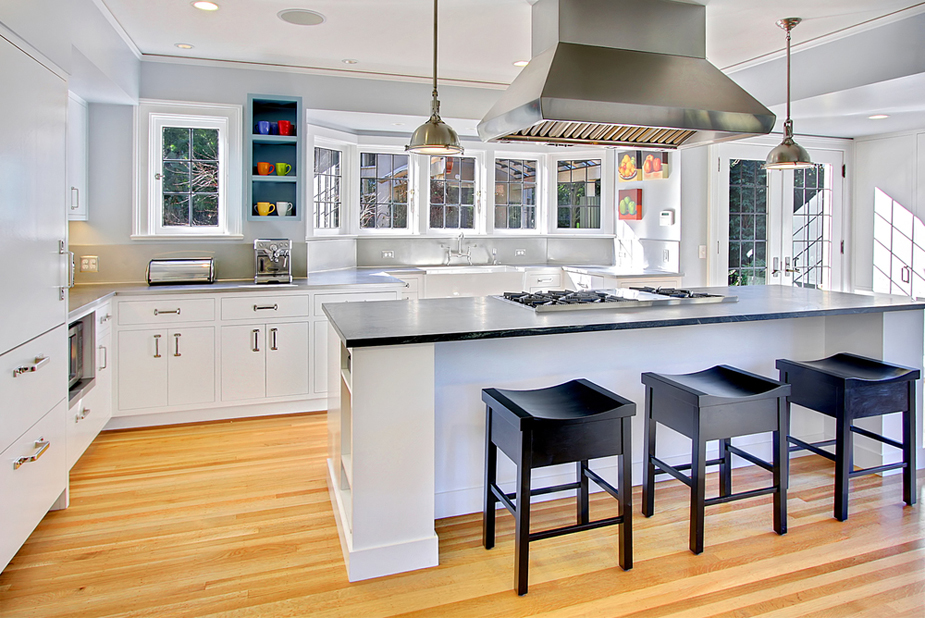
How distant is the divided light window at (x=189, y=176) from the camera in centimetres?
448

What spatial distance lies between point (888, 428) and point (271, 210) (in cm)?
407

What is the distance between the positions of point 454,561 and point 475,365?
2.51ft

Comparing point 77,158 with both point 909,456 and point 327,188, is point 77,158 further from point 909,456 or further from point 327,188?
point 909,456

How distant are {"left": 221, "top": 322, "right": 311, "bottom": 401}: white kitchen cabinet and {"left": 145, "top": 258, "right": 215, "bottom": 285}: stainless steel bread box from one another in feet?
1.60

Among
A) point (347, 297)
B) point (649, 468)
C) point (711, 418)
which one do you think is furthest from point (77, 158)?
point (711, 418)

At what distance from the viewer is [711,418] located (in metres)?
2.31

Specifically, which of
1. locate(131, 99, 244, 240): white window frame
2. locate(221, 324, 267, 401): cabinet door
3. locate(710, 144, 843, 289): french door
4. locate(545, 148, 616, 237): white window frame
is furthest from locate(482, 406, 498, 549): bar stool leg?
locate(545, 148, 616, 237): white window frame

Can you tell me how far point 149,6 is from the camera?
11.1ft

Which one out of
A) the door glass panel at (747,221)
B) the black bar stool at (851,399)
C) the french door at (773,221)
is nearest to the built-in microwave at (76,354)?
the black bar stool at (851,399)

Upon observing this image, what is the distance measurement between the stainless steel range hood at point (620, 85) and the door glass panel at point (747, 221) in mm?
2517

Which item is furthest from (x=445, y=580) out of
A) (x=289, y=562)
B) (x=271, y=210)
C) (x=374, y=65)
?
(x=374, y=65)

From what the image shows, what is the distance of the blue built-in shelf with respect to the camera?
4457mm

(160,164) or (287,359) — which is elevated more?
(160,164)

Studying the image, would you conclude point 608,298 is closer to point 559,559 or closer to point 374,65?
point 559,559
